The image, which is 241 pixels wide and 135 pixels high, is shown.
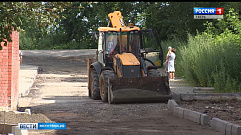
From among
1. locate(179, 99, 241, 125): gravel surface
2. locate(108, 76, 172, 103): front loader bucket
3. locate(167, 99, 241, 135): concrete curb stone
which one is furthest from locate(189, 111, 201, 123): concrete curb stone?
locate(108, 76, 172, 103): front loader bucket

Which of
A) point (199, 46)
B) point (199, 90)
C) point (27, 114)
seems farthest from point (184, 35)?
point (27, 114)

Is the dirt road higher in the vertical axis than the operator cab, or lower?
lower

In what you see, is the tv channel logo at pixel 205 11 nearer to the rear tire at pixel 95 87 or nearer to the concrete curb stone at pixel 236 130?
the rear tire at pixel 95 87

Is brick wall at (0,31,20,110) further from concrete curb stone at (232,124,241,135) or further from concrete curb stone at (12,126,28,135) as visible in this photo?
concrete curb stone at (232,124,241,135)

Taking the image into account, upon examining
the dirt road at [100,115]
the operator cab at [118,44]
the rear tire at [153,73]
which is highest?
the operator cab at [118,44]

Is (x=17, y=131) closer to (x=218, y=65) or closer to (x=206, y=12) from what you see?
(x=218, y=65)

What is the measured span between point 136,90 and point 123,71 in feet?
3.46

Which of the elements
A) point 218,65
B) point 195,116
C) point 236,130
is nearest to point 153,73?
point 218,65

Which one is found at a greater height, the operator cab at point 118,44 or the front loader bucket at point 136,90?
the operator cab at point 118,44

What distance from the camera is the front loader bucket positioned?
50.0 ft

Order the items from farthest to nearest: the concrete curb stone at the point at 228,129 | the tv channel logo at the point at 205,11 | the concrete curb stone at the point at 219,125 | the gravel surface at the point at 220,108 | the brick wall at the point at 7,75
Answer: the tv channel logo at the point at 205,11 → the brick wall at the point at 7,75 → the gravel surface at the point at 220,108 → the concrete curb stone at the point at 219,125 → the concrete curb stone at the point at 228,129

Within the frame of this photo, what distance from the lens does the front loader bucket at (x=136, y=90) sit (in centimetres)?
1523

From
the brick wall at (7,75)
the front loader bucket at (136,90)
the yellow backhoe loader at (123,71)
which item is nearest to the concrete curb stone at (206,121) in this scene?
the front loader bucket at (136,90)

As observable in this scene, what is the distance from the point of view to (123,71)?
1606 cm
